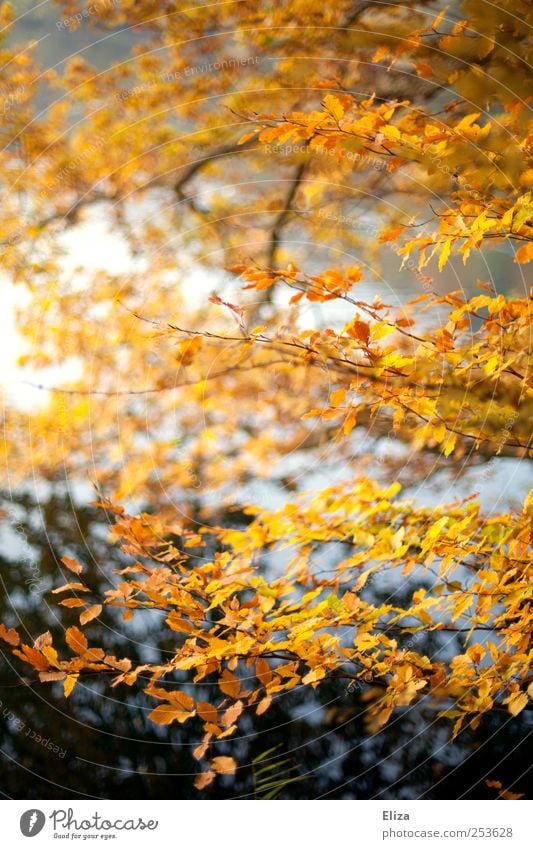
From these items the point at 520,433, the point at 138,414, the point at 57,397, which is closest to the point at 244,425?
the point at 138,414

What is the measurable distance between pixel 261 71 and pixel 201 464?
4.03 feet

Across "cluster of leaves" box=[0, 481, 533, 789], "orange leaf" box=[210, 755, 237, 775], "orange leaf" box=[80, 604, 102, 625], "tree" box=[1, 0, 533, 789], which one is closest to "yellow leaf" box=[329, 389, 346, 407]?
"tree" box=[1, 0, 533, 789]

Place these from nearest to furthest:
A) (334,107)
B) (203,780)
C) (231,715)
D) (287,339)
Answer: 1. (334,107)
2. (231,715)
3. (203,780)
4. (287,339)

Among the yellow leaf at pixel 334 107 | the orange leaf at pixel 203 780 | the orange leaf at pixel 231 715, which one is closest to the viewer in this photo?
the yellow leaf at pixel 334 107

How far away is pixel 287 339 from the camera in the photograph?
6.95ft

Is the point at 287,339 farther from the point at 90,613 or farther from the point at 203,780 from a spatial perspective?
the point at 203,780

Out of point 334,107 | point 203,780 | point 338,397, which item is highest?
point 334,107

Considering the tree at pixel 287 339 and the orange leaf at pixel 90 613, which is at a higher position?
the tree at pixel 287 339

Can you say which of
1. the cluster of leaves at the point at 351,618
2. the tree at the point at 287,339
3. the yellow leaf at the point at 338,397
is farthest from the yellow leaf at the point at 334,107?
the cluster of leaves at the point at 351,618

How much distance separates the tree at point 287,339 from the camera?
5.21 feet

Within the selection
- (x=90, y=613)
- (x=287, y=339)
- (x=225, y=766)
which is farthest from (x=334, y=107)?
(x=225, y=766)

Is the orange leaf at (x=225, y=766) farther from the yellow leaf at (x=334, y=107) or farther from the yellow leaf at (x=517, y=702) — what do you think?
→ the yellow leaf at (x=334, y=107)

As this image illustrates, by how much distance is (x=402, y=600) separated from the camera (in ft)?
7.30

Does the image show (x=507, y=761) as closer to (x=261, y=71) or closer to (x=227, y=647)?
(x=227, y=647)
